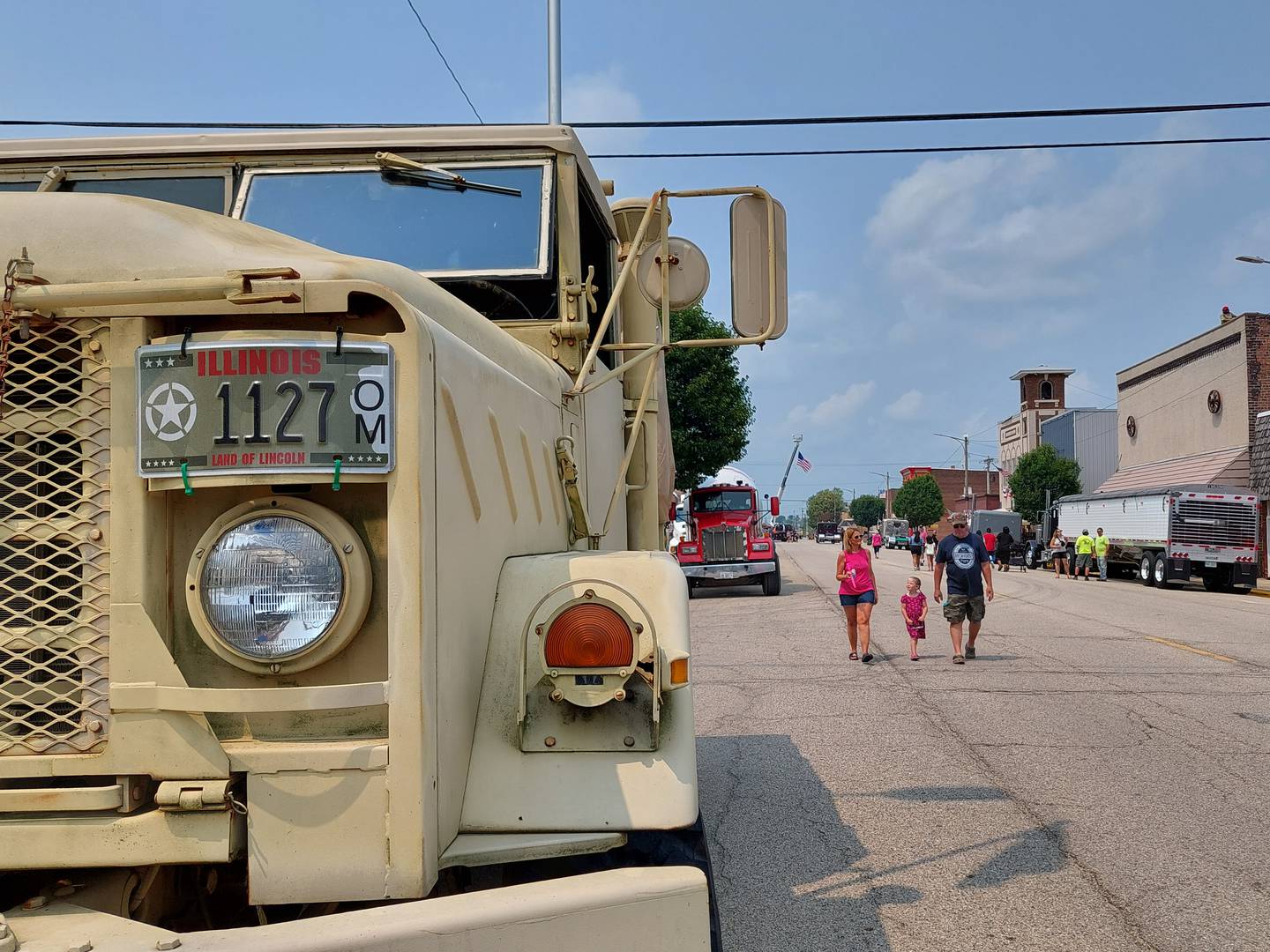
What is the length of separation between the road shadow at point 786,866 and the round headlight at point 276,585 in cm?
267

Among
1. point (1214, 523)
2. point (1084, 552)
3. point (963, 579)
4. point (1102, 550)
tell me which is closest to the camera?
point (963, 579)

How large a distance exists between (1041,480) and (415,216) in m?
66.4

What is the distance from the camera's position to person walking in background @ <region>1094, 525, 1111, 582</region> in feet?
116

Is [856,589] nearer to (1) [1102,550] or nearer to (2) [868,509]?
(1) [1102,550]

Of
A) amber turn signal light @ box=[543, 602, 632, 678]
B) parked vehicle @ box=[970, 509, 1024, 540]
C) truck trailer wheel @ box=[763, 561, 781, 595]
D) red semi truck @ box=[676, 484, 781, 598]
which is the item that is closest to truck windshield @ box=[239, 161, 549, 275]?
amber turn signal light @ box=[543, 602, 632, 678]

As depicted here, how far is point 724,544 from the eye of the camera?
85.8 feet

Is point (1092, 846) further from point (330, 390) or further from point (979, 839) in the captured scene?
point (330, 390)

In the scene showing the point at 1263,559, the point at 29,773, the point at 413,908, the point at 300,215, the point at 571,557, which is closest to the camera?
the point at 413,908

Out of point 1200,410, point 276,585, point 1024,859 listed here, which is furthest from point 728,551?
point 1200,410

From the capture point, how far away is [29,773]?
2.08 meters

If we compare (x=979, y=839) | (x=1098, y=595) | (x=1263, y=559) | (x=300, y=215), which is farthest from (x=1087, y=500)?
(x=300, y=215)

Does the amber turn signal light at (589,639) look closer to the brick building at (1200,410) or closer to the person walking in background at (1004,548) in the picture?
the brick building at (1200,410)

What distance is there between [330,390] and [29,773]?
A: 890 millimetres

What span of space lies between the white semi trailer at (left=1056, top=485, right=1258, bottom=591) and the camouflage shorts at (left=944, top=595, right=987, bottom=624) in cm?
1994
